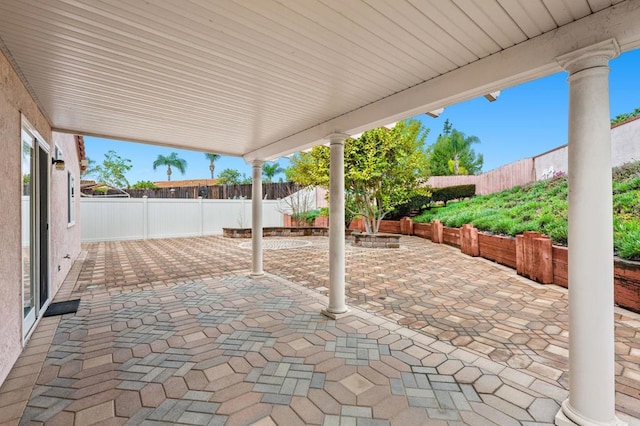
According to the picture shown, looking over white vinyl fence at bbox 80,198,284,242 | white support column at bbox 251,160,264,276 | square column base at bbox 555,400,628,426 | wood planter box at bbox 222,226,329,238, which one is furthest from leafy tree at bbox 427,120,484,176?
square column base at bbox 555,400,628,426

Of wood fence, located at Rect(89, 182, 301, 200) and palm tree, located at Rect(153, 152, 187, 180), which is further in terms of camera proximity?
palm tree, located at Rect(153, 152, 187, 180)

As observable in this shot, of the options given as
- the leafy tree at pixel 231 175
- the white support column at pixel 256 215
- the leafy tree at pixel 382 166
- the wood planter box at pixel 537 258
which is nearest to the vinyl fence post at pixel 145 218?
Result: the leafy tree at pixel 382 166

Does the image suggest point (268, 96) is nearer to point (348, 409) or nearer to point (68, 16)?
point (68, 16)

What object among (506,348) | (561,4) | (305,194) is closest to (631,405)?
(506,348)

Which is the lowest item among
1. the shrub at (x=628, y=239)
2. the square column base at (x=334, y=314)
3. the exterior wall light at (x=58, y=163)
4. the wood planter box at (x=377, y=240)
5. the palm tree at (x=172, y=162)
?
the square column base at (x=334, y=314)

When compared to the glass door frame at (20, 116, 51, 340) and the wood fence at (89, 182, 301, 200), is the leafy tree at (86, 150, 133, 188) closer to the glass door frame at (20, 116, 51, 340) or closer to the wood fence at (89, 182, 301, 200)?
the wood fence at (89, 182, 301, 200)

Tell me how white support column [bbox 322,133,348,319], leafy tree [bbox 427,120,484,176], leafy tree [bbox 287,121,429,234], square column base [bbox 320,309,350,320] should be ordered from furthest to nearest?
leafy tree [bbox 427,120,484,176], leafy tree [bbox 287,121,429,234], white support column [bbox 322,133,348,319], square column base [bbox 320,309,350,320]

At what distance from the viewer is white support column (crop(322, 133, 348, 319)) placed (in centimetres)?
369

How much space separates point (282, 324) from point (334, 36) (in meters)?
2.96

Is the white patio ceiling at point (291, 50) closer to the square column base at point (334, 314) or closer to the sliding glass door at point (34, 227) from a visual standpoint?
the sliding glass door at point (34, 227)

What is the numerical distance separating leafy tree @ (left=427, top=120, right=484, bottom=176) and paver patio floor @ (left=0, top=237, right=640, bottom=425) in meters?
27.2

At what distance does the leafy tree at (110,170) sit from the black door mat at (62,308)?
20.5 metres

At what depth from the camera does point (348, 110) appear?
3.42 meters

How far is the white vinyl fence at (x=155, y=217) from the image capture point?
424 inches
